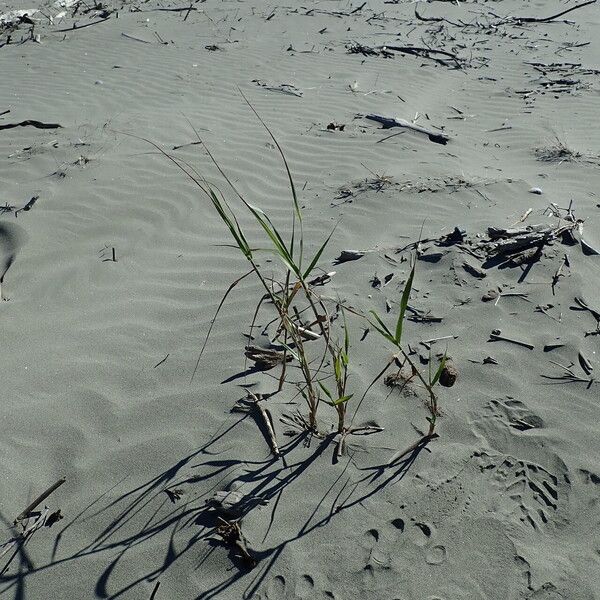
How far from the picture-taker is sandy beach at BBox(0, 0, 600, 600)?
2.16m

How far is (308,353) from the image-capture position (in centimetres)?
309

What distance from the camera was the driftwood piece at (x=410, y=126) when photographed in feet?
19.0

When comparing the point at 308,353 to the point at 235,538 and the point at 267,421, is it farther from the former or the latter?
the point at 235,538

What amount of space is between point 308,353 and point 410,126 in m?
3.57

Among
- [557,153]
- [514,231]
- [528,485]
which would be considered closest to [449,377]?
[528,485]

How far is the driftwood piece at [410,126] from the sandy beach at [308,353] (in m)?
0.02

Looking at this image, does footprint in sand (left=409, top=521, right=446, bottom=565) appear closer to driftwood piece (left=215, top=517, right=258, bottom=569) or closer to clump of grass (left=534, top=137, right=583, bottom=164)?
driftwood piece (left=215, top=517, right=258, bottom=569)

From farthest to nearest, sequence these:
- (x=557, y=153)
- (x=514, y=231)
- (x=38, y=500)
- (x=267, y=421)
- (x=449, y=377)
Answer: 1. (x=557, y=153)
2. (x=514, y=231)
3. (x=449, y=377)
4. (x=267, y=421)
5. (x=38, y=500)

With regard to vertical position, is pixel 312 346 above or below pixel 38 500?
below

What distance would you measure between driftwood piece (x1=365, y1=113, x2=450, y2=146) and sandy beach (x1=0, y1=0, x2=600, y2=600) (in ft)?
0.07

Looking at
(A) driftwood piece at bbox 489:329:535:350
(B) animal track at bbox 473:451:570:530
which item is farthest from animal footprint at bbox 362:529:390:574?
(A) driftwood piece at bbox 489:329:535:350

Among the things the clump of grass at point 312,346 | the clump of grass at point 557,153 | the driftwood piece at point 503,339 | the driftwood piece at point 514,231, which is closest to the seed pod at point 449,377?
the clump of grass at point 312,346

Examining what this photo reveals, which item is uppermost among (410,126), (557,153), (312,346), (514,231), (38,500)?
(38,500)

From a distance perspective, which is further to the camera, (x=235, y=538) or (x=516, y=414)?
(x=516, y=414)
